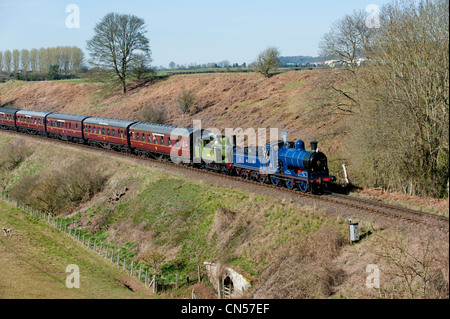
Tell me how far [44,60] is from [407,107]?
131470 mm

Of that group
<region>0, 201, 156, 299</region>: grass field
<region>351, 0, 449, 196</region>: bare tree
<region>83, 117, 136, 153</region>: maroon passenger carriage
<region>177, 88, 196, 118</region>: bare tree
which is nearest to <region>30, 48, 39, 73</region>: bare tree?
<region>177, 88, 196, 118</region>: bare tree

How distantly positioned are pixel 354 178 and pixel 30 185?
97.5ft

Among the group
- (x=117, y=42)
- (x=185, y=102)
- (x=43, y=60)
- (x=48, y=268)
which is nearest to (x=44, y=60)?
(x=43, y=60)

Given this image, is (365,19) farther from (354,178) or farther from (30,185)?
(30,185)

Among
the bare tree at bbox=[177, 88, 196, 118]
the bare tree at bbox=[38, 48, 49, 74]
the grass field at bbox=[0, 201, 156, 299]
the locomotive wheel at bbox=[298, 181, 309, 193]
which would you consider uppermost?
the bare tree at bbox=[38, 48, 49, 74]

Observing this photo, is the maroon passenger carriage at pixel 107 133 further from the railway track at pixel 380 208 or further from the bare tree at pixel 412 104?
the bare tree at pixel 412 104

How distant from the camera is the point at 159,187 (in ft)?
105

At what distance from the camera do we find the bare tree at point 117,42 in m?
75.8

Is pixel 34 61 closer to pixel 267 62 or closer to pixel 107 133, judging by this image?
pixel 267 62

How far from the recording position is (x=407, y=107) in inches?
906

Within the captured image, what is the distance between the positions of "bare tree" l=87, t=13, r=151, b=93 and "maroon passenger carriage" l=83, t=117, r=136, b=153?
32520 mm

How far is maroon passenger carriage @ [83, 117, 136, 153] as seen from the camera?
139 feet

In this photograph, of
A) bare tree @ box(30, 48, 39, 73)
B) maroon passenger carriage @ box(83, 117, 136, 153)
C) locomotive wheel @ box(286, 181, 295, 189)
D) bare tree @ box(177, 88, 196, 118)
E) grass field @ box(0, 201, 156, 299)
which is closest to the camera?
grass field @ box(0, 201, 156, 299)

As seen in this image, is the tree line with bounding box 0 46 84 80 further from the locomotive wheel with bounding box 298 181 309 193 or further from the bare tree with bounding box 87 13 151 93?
the locomotive wheel with bounding box 298 181 309 193
